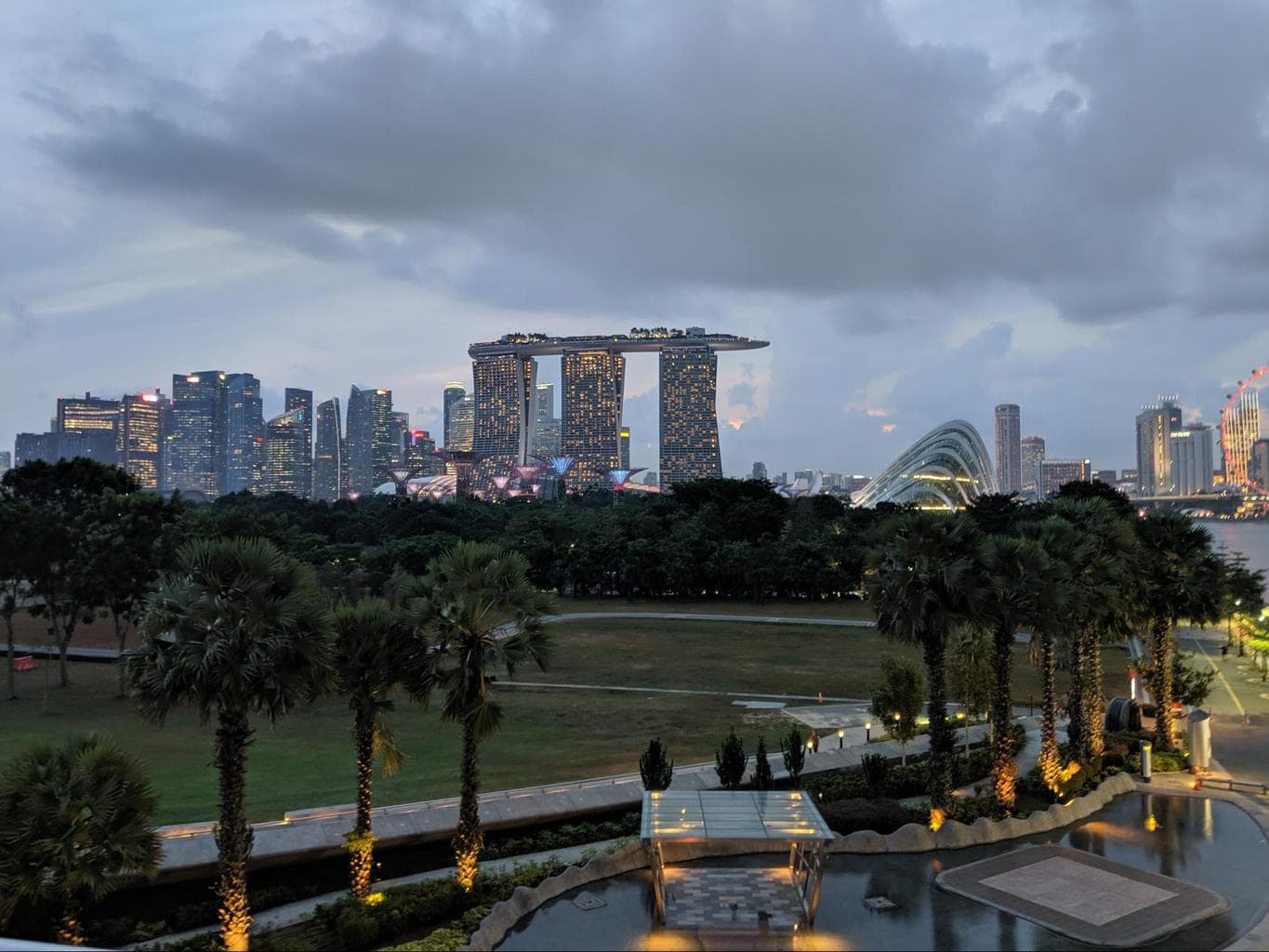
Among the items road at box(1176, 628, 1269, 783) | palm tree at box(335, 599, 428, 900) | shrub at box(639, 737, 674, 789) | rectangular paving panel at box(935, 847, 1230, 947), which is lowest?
road at box(1176, 628, 1269, 783)

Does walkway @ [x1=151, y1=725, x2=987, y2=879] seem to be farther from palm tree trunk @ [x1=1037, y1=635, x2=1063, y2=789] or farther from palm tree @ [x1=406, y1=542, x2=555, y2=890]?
palm tree trunk @ [x1=1037, y1=635, x2=1063, y2=789]

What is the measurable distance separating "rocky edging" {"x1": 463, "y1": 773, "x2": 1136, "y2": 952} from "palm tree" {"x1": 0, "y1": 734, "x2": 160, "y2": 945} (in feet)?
20.4

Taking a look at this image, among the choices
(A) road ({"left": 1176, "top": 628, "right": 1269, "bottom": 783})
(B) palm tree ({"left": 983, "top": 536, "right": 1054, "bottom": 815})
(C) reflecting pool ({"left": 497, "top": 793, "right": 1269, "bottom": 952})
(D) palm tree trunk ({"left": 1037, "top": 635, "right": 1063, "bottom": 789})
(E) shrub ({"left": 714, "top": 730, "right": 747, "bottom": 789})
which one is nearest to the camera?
(C) reflecting pool ({"left": 497, "top": 793, "right": 1269, "bottom": 952})

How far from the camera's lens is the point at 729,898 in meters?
17.5

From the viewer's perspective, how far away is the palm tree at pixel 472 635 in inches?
665

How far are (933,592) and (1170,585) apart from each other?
13.2 m

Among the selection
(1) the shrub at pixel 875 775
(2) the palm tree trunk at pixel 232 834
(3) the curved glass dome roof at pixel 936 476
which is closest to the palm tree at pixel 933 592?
(1) the shrub at pixel 875 775

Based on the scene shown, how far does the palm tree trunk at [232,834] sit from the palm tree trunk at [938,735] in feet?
49.1

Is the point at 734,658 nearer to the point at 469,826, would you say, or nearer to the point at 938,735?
the point at 938,735

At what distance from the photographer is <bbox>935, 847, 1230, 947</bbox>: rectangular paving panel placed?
16312 millimetres

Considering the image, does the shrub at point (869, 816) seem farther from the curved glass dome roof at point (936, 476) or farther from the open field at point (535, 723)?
the curved glass dome roof at point (936, 476)

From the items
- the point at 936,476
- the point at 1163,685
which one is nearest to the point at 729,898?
the point at 1163,685

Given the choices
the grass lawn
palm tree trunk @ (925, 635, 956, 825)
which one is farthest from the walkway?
the grass lawn

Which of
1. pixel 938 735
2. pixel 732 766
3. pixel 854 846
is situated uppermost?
pixel 938 735
